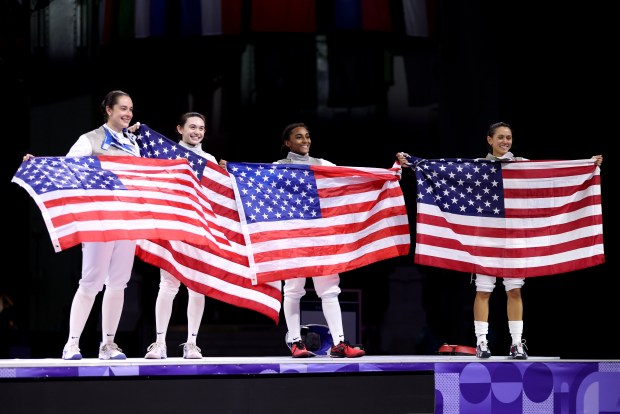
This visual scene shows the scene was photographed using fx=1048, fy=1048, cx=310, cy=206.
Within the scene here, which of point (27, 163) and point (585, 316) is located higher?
point (27, 163)

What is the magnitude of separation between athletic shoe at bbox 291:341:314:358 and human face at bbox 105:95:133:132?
1951 millimetres

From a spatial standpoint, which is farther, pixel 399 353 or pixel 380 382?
pixel 399 353

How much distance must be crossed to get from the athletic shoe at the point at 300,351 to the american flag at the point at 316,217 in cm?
50

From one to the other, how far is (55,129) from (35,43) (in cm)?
87

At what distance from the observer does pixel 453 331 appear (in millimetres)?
10375

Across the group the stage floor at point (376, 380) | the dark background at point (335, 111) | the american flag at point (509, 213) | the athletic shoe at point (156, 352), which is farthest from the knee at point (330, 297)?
the dark background at point (335, 111)

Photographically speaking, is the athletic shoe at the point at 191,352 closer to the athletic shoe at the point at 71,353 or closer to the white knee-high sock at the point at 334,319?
the athletic shoe at the point at 71,353

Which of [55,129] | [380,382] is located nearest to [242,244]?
[380,382]

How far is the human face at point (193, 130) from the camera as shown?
7.55m

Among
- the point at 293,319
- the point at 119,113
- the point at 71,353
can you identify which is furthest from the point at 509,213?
the point at 71,353

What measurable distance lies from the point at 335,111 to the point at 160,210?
12.6 ft

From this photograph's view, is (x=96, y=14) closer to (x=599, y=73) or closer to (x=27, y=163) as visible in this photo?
(x=27, y=163)

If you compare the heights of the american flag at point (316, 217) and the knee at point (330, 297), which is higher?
the american flag at point (316, 217)

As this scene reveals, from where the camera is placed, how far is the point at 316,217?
7.75 meters
